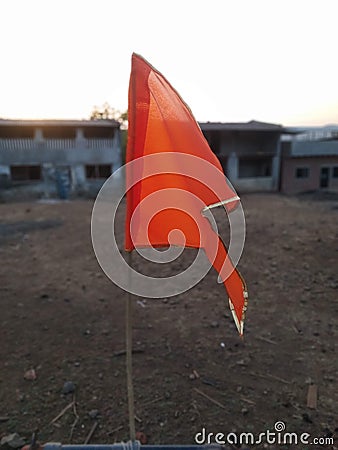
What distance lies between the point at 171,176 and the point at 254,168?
1886 cm

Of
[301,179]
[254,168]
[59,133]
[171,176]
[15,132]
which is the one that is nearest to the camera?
[171,176]

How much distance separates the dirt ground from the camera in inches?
87.9

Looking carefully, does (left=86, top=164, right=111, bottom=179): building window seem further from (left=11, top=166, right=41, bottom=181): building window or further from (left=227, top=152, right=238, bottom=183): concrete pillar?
(left=227, top=152, right=238, bottom=183): concrete pillar

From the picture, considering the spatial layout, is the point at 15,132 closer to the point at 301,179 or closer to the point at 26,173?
the point at 26,173

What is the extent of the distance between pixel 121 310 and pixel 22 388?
4.86 ft

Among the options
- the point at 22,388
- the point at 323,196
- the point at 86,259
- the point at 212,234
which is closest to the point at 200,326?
the point at 22,388

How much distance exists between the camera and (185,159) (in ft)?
4.37

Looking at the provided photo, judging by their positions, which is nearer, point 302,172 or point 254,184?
point 254,184

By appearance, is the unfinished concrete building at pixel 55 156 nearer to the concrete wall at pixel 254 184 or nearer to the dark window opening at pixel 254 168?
the concrete wall at pixel 254 184

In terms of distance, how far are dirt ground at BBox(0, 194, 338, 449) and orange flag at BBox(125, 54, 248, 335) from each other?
1.38m

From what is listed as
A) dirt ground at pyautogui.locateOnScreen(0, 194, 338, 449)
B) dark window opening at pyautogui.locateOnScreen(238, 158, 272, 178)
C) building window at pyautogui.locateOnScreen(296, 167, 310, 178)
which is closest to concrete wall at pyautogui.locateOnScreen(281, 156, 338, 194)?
building window at pyautogui.locateOnScreen(296, 167, 310, 178)

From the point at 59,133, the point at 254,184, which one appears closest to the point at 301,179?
the point at 254,184

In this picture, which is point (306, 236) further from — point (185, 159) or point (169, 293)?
point (185, 159)

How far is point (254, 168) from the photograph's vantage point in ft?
63.4
